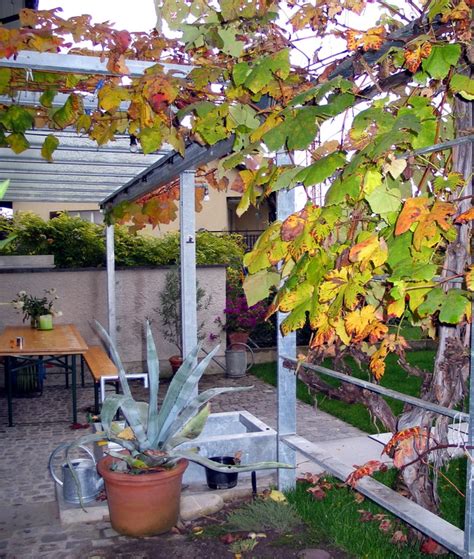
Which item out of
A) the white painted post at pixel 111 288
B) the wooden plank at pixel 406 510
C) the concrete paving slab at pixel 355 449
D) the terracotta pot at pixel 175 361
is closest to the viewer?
the wooden plank at pixel 406 510

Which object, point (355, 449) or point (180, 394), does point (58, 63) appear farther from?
point (355, 449)

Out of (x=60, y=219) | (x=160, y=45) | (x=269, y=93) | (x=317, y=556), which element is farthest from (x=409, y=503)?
(x=60, y=219)

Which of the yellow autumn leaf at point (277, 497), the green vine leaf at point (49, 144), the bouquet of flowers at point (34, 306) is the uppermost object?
the green vine leaf at point (49, 144)

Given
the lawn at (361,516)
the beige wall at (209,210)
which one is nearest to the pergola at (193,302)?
the lawn at (361,516)

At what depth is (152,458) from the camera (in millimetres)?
3578

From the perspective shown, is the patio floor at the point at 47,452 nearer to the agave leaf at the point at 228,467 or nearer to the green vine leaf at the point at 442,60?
the agave leaf at the point at 228,467

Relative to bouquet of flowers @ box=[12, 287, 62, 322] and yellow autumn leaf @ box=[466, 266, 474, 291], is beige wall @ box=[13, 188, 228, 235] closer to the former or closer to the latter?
bouquet of flowers @ box=[12, 287, 62, 322]

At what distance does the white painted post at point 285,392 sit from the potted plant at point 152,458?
0.30 metres

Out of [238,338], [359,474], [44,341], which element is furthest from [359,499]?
[238,338]

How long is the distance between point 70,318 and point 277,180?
6.80m

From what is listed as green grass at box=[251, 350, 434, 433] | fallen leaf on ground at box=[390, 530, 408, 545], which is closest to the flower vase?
green grass at box=[251, 350, 434, 433]

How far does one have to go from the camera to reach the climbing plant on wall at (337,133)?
220 centimetres

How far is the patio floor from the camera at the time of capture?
3.57 metres

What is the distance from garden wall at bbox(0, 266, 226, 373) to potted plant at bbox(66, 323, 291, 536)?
5610 mm
